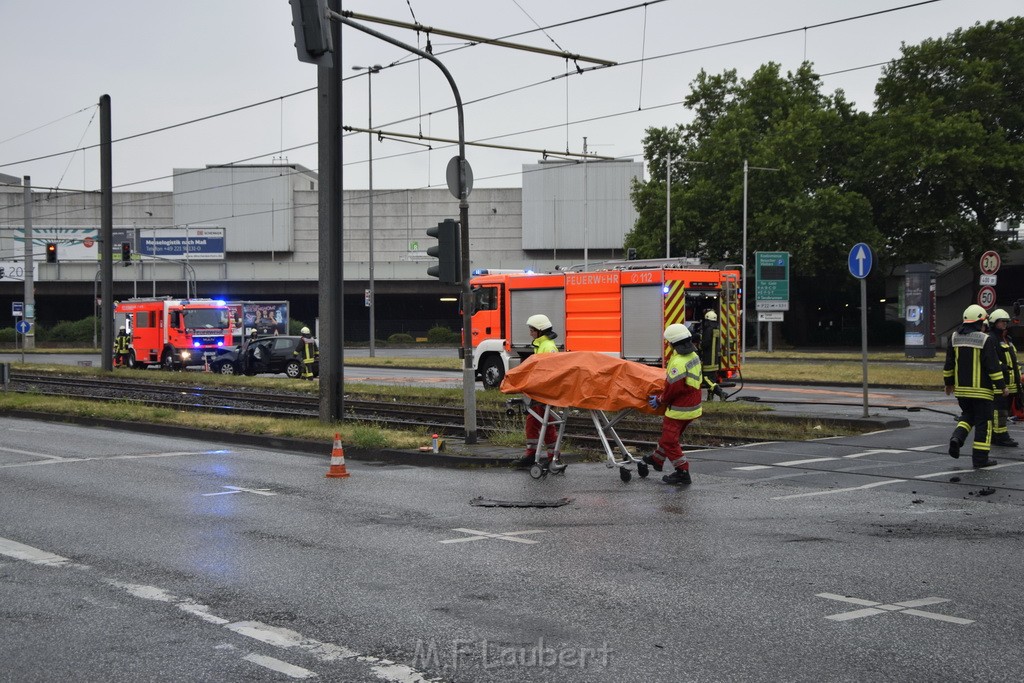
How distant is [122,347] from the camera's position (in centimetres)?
4300

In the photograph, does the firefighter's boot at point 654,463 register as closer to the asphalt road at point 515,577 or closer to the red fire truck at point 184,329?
the asphalt road at point 515,577

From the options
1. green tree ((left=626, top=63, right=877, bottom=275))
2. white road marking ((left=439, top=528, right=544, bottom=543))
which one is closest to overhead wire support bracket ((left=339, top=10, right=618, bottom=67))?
white road marking ((left=439, top=528, right=544, bottom=543))

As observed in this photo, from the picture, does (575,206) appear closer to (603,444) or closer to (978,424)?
(978,424)

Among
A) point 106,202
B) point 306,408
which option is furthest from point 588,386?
point 106,202

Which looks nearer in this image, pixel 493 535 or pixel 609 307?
pixel 493 535

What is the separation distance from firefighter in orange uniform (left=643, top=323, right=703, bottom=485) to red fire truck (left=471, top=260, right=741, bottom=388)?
11.8 m

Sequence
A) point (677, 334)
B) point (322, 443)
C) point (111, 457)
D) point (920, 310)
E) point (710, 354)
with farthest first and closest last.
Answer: point (920, 310)
point (710, 354)
point (322, 443)
point (111, 457)
point (677, 334)

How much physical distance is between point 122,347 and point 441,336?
106ft

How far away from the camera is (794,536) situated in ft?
28.9

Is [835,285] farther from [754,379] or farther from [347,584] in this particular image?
[347,584]

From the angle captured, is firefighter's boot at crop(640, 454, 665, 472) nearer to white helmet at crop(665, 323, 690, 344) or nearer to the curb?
white helmet at crop(665, 323, 690, 344)

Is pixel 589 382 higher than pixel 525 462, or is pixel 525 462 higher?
pixel 589 382

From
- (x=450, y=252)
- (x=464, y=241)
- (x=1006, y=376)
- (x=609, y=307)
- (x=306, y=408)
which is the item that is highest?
(x=464, y=241)

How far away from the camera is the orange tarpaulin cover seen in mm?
11867
